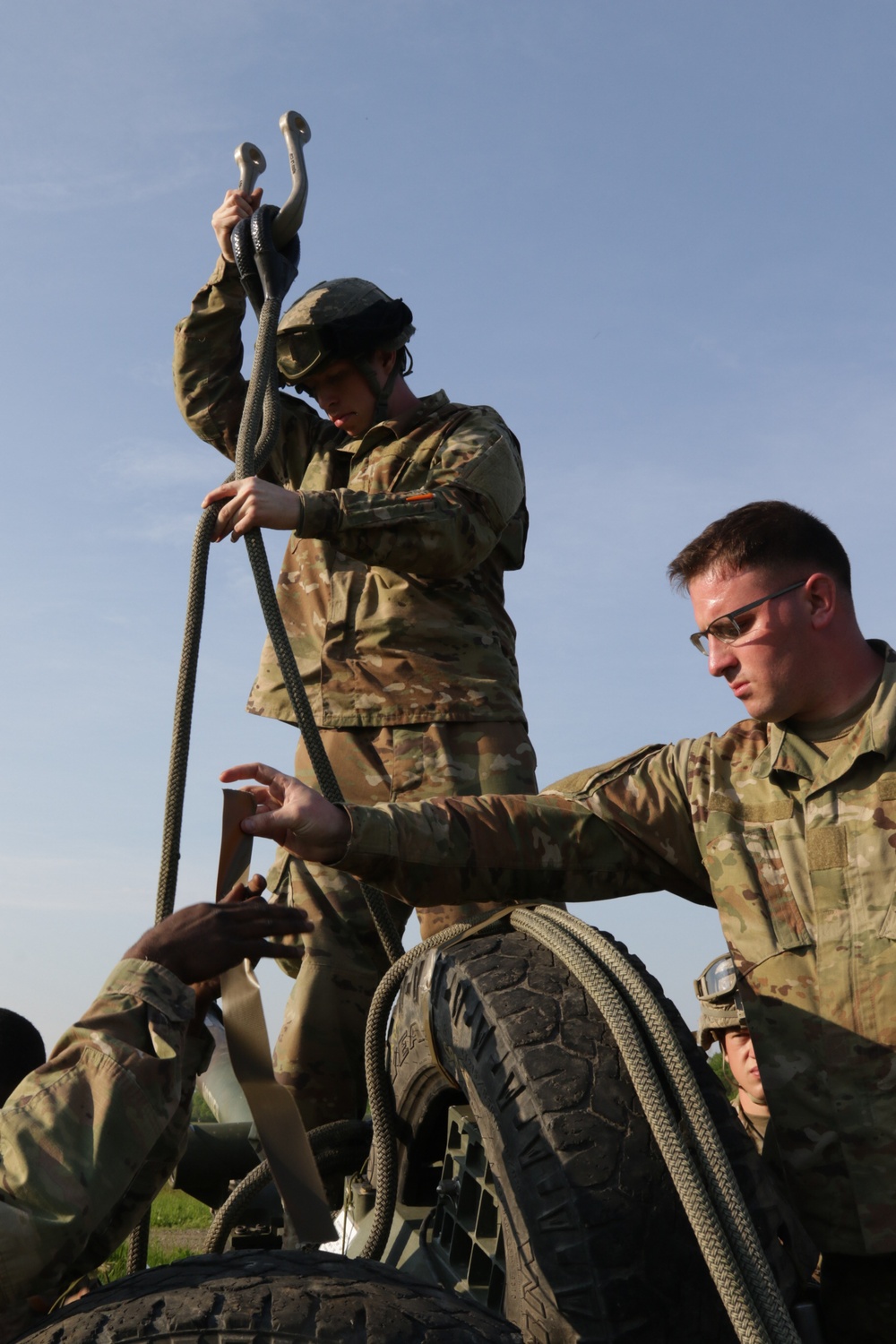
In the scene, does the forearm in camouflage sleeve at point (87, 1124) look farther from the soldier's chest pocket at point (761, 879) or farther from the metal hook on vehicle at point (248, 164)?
the metal hook on vehicle at point (248, 164)

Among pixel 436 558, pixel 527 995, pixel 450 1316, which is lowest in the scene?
pixel 450 1316

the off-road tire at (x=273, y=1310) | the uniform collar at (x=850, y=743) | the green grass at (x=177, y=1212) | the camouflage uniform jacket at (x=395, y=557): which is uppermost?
the camouflage uniform jacket at (x=395, y=557)

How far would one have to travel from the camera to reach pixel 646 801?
2.75 m

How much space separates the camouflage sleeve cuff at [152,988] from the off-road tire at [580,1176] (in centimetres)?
49

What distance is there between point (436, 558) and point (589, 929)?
4.72ft

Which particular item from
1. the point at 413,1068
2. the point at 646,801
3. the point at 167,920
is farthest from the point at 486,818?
the point at 167,920

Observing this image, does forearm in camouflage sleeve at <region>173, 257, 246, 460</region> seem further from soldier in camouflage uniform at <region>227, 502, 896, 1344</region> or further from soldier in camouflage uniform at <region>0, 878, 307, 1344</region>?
soldier in camouflage uniform at <region>0, 878, 307, 1344</region>

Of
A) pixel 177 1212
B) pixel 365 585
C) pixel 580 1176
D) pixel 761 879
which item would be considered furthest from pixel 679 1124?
pixel 177 1212

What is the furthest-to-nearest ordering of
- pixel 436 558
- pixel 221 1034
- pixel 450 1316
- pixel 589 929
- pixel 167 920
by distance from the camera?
pixel 221 1034
pixel 436 558
pixel 589 929
pixel 167 920
pixel 450 1316

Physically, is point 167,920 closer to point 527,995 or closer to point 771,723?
point 527,995

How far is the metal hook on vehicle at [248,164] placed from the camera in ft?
11.9

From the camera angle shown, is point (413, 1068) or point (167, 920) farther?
point (413, 1068)

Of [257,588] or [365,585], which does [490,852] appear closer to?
[257,588]

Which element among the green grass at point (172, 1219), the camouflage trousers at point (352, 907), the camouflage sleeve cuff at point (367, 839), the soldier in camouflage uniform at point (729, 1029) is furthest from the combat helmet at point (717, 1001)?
the green grass at point (172, 1219)
